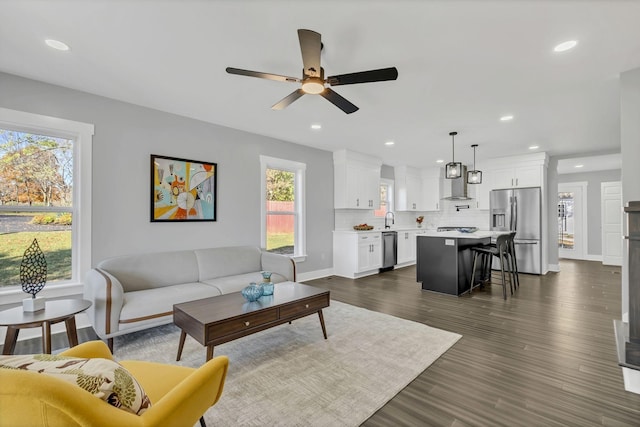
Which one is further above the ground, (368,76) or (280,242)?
(368,76)

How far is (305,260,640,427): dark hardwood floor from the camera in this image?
1.90 metres

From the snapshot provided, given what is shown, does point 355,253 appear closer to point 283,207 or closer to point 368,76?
point 283,207

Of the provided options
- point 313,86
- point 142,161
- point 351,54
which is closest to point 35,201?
point 142,161

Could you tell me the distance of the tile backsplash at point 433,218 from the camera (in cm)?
653

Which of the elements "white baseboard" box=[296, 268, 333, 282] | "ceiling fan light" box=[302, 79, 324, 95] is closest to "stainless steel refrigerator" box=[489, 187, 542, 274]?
"white baseboard" box=[296, 268, 333, 282]

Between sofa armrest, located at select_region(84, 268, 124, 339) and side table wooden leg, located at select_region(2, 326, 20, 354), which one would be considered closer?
side table wooden leg, located at select_region(2, 326, 20, 354)

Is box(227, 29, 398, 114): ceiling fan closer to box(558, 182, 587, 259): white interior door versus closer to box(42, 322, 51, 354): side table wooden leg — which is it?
box(42, 322, 51, 354): side table wooden leg

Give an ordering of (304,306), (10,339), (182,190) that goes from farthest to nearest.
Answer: (182,190)
(304,306)
(10,339)

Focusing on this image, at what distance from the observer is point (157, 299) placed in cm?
294

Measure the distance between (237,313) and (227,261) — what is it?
5.79 ft

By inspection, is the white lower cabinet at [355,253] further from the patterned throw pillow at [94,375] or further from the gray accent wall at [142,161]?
the patterned throw pillow at [94,375]

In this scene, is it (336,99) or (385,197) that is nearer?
(336,99)

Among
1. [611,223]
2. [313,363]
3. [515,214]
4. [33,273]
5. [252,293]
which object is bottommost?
[313,363]

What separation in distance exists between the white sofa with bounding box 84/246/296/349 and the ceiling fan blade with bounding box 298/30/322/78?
250 cm
